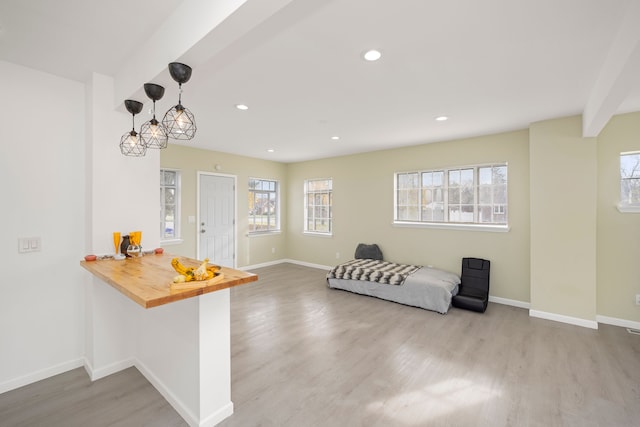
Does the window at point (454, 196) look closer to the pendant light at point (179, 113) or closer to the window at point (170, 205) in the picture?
the window at point (170, 205)

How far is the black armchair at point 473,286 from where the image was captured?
149 inches

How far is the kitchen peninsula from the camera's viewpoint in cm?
167

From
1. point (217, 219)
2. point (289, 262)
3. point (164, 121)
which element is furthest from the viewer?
point (289, 262)

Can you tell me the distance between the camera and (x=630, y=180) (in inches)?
129

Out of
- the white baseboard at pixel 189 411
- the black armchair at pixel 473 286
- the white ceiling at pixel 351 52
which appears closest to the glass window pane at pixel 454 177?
the black armchair at pixel 473 286

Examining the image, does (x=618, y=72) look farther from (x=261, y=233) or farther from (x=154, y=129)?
(x=261, y=233)

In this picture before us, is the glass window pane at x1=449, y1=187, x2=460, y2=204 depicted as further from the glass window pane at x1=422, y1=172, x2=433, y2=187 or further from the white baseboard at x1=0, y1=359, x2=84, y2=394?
the white baseboard at x1=0, y1=359, x2=84, y2=394

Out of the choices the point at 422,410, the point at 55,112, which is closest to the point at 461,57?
the point at 422,410

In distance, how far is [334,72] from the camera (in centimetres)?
233

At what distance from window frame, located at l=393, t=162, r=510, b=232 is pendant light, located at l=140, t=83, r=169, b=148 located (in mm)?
4241

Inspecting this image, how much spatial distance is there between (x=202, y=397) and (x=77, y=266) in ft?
5.67

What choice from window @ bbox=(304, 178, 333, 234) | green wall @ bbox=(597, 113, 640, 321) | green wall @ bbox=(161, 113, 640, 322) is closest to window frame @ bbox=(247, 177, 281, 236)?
green wall @ bbox=(161, 113, 640, 322)

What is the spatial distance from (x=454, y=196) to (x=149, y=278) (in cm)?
453

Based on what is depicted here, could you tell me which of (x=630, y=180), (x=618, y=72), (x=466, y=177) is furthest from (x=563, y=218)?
(x=618, y=72)
